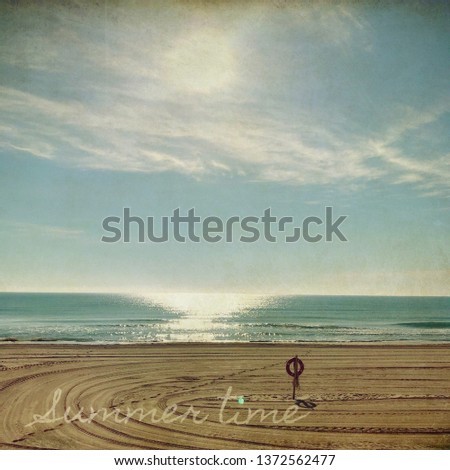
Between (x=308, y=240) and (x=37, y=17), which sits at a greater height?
(x=37, y=17)

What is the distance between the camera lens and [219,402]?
18.4 feet

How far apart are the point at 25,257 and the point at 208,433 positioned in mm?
4337

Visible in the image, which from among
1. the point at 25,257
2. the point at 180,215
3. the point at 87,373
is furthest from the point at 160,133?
the point at 87,373

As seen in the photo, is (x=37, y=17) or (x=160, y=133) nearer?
(x=37, y=17)

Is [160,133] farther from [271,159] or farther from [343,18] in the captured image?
[343,18]

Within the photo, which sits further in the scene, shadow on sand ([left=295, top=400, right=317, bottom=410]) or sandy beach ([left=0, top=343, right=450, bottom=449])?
shadow on sand ([left=295, top=400, right=317, bottom=410])

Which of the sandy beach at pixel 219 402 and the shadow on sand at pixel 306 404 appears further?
the shadow on sand at pixel 306 404

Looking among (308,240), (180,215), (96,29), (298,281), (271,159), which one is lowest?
(298,281)

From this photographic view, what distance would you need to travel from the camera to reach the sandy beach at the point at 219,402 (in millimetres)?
4605

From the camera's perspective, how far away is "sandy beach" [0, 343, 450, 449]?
4605 mm

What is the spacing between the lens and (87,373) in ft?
23.4
